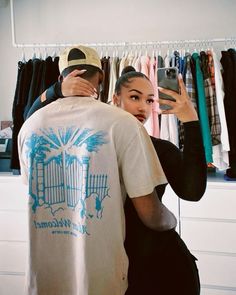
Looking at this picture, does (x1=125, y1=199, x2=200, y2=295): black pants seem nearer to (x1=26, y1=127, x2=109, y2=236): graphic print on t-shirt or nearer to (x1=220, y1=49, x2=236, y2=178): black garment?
(x1=26, y1=127, x2=109, y2=236): graphic print on t-shirt

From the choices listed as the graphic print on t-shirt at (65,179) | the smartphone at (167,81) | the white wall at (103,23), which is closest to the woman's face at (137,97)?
the smartphone at (167,81)

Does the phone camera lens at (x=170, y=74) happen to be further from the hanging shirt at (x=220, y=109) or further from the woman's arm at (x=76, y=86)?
Answer: the hanging shirt at (x=220, y=109)

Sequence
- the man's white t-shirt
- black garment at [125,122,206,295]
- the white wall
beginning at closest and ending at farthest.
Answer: the man's white t-shirt
black garment at [125,122,206,295]
the white wall

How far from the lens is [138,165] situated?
74cm

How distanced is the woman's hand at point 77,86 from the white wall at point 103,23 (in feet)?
5.95

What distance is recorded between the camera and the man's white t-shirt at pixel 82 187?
730 mm

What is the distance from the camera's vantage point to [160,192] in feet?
2.94

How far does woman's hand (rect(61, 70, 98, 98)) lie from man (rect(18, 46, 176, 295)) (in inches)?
0.9

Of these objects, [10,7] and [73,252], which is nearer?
[73,252]

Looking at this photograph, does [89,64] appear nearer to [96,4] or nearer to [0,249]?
[0,249]

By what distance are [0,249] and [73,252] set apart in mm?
1569

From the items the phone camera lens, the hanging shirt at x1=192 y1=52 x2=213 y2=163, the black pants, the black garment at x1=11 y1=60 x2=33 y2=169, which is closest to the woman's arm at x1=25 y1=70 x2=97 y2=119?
the phone camera lens

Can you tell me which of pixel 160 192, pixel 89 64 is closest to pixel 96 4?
pixel 89 64

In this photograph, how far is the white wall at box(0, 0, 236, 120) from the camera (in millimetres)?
2379
